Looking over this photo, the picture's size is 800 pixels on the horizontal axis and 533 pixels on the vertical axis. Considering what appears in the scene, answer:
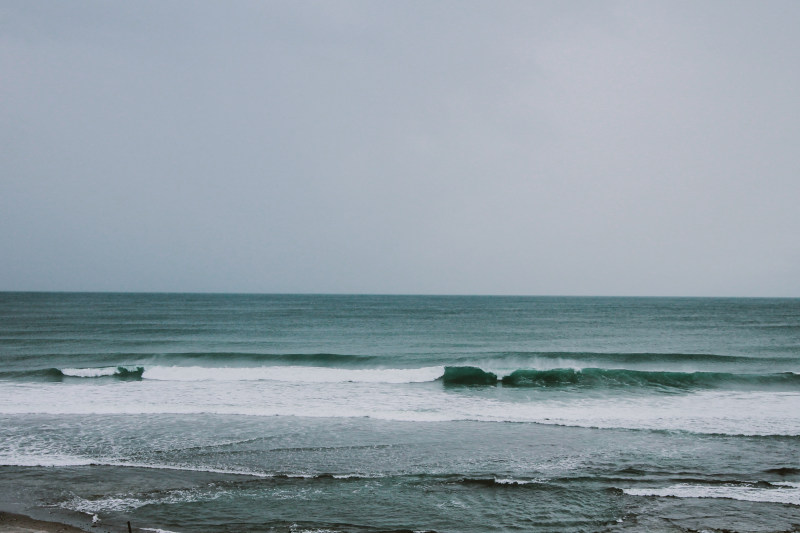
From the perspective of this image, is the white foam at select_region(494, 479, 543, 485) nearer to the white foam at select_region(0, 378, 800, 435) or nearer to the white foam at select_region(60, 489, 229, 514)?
the white foam at select_region(60, 489, 229, 514)

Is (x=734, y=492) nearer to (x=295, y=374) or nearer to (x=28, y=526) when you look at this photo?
(x=28, y=526)

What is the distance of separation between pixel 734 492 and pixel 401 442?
699 cm

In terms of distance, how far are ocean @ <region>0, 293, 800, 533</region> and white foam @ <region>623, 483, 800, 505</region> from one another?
0.06 m

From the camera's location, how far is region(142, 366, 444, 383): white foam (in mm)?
23891

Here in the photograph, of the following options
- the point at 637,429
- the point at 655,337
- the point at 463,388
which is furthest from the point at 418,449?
the point at 655,337

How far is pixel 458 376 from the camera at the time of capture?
79.4 feet

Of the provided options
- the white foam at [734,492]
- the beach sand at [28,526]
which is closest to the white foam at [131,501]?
the beach sand at [28,526]

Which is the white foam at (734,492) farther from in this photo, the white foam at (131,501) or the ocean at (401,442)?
the white foam at (131,501)

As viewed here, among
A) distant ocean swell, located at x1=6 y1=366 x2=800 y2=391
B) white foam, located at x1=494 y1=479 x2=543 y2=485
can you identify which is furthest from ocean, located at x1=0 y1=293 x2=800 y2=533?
distant ocean swell, located at x1=6 y1=366 x2=800 y2=391

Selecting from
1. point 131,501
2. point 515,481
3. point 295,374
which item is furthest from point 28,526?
point 295,374

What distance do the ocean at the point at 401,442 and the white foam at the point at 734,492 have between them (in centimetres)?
6

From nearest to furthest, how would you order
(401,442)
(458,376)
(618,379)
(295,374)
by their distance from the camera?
(401,442) < (618,379) < (458,376) < (295,374)

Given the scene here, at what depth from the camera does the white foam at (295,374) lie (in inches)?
941

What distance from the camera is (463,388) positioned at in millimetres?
21766
